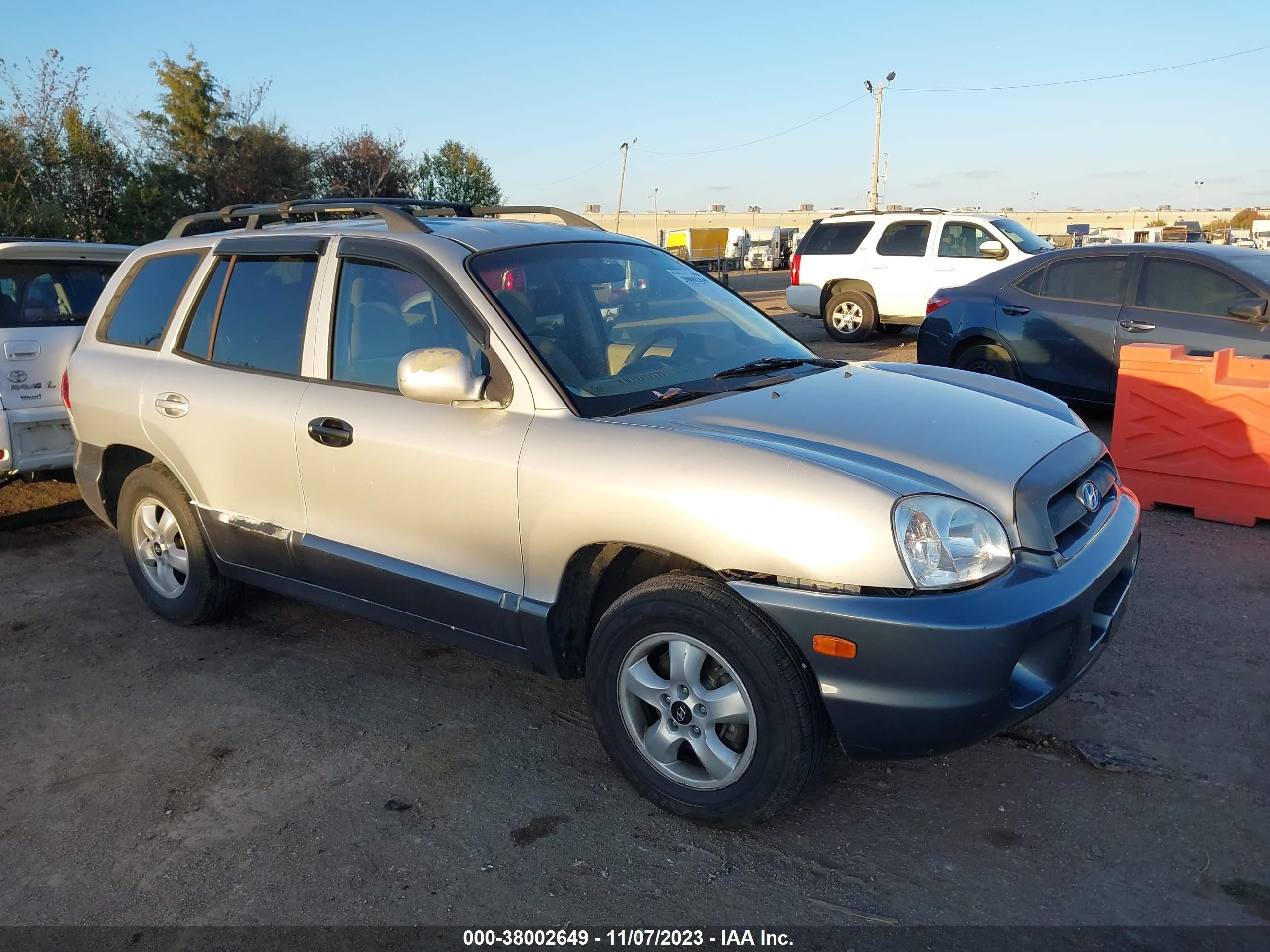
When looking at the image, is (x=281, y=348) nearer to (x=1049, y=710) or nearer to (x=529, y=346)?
(x=529, y=346)

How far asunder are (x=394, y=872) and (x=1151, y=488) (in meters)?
5.33

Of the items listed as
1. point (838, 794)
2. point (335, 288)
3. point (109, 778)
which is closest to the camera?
point (838, 794)

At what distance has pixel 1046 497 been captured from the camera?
303cm

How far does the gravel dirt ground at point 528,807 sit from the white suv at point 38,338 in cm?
208

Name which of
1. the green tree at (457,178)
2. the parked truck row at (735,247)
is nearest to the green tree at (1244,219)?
the parked truck row at (735,247)

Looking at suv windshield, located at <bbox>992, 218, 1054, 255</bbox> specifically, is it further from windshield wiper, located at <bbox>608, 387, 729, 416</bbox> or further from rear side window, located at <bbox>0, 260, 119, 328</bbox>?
windshield wiper, located at <bbox>608, 387, 729, 416</bbox>

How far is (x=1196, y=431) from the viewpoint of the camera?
20.0ft

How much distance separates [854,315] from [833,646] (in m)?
12.9

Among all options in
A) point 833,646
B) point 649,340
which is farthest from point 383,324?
point 833,646

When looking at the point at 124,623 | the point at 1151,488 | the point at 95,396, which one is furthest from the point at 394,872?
the point at 1151,488

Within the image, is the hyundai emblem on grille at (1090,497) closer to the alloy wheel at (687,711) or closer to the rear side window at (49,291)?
the alloy wheel at (687,711)

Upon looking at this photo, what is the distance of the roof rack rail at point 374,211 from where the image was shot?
436 centimetres

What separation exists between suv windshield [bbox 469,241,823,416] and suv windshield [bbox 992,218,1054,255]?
33.6 feet

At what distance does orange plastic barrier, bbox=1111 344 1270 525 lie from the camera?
588 centimetres
